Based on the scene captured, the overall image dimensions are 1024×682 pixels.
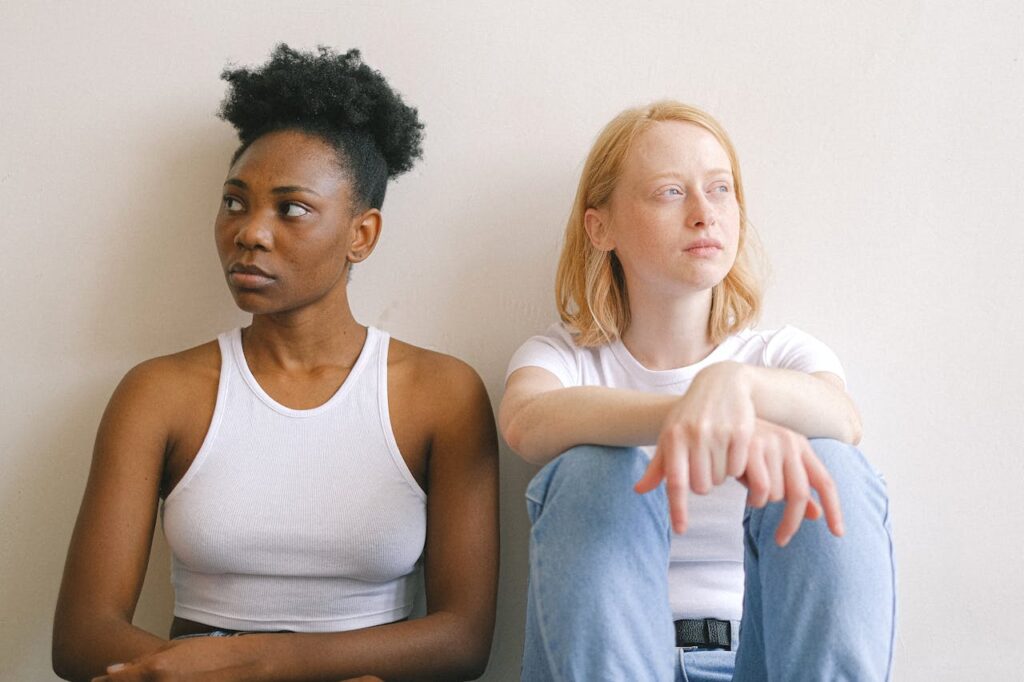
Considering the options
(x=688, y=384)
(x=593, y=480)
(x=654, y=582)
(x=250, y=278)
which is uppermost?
(x=250, y=278)

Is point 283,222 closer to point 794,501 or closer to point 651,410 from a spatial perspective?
point 651,410

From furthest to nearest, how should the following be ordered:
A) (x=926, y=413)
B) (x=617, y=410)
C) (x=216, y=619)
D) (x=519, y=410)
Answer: (x=926, y=413) → (x=216, y=619) → (x=519, y=410) → (x=617, y=410)

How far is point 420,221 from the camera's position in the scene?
59.7 inches

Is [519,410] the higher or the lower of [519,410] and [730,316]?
the lower

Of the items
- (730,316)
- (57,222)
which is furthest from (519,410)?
(57,222)

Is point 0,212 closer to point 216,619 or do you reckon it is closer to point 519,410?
point 216,619

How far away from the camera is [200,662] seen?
44.0 inches

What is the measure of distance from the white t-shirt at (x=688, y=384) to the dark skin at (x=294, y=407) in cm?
14

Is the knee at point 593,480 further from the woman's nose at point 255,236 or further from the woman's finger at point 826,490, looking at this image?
the woman's nose at point 255,236

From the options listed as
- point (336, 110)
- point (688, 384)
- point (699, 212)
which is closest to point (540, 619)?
point (688, 384)

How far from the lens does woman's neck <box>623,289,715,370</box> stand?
132cm

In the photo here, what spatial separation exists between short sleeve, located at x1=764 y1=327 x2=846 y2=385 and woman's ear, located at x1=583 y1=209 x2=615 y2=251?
0.27 meters

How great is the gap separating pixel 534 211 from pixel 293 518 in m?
0.60

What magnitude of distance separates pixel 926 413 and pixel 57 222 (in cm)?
140
